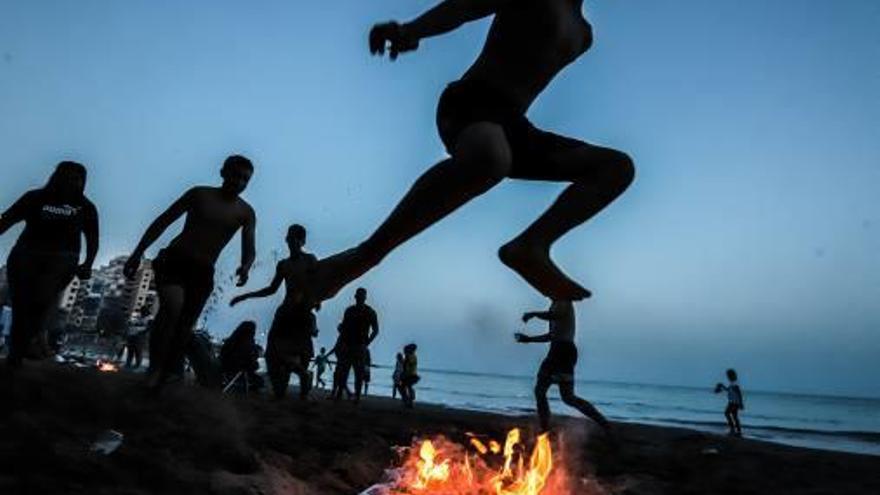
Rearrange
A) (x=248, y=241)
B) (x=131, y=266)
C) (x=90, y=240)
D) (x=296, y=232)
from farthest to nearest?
(x=296, y=232), (x=248, y=241), (x=90, y=240), (x=131, y=266)

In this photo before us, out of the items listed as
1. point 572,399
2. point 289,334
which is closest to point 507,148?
point 572,399

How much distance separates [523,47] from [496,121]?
270 millimetres

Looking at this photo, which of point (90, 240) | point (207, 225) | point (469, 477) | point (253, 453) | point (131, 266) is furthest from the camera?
Result: point (90, 240)

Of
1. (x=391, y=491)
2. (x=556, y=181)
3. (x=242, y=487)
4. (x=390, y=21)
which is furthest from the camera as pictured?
(x=391, y=491)

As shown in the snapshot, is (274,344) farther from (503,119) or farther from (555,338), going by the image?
(503,119)

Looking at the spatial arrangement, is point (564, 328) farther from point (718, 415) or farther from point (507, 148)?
point (718, 415)

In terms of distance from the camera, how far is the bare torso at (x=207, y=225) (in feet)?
18.0

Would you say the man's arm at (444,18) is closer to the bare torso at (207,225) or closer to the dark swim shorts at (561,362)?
the bare torso at (207,225)

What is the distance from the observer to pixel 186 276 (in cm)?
545

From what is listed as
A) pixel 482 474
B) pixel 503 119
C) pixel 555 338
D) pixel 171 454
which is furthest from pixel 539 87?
pixel 555 338

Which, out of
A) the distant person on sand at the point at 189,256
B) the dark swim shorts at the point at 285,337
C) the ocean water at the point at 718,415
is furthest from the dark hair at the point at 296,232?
the ocean water at the point at 718,415

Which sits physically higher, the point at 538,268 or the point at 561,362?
the point at 538,268

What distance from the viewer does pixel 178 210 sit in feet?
18.4

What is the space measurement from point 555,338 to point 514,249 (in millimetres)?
6070
